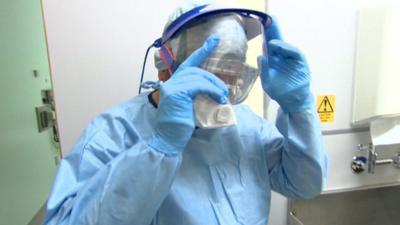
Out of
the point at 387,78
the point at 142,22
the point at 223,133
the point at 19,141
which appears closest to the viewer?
the point at 223,133

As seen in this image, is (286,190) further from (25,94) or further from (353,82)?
(25,94)

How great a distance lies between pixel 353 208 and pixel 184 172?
1021 mm

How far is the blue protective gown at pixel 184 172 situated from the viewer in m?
0.61

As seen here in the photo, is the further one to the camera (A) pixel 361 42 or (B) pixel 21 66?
(B) pixel 21 66

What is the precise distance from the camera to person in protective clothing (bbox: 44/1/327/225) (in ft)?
2.01

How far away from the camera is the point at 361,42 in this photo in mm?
1283

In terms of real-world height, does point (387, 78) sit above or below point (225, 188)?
above

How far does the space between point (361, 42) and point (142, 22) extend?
0.89 meters

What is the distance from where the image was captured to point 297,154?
0.82 m

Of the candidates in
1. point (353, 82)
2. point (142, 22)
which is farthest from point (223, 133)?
point (353, 82)

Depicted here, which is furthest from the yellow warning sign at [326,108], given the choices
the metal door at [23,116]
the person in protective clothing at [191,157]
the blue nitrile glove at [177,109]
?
the metal door at [23,116]

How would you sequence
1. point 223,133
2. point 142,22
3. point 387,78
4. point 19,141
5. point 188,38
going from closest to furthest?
1. point 188,38
2. point 223,133
3. point 142,22
4. point 387,78
5. point 19,141

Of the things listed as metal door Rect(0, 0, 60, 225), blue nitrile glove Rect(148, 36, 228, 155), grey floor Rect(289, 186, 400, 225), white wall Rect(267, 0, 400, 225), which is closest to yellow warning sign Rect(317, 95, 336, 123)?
white wall Rect(267, 0, 400, 225)

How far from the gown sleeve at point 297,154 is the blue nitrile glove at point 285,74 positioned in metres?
0.04
